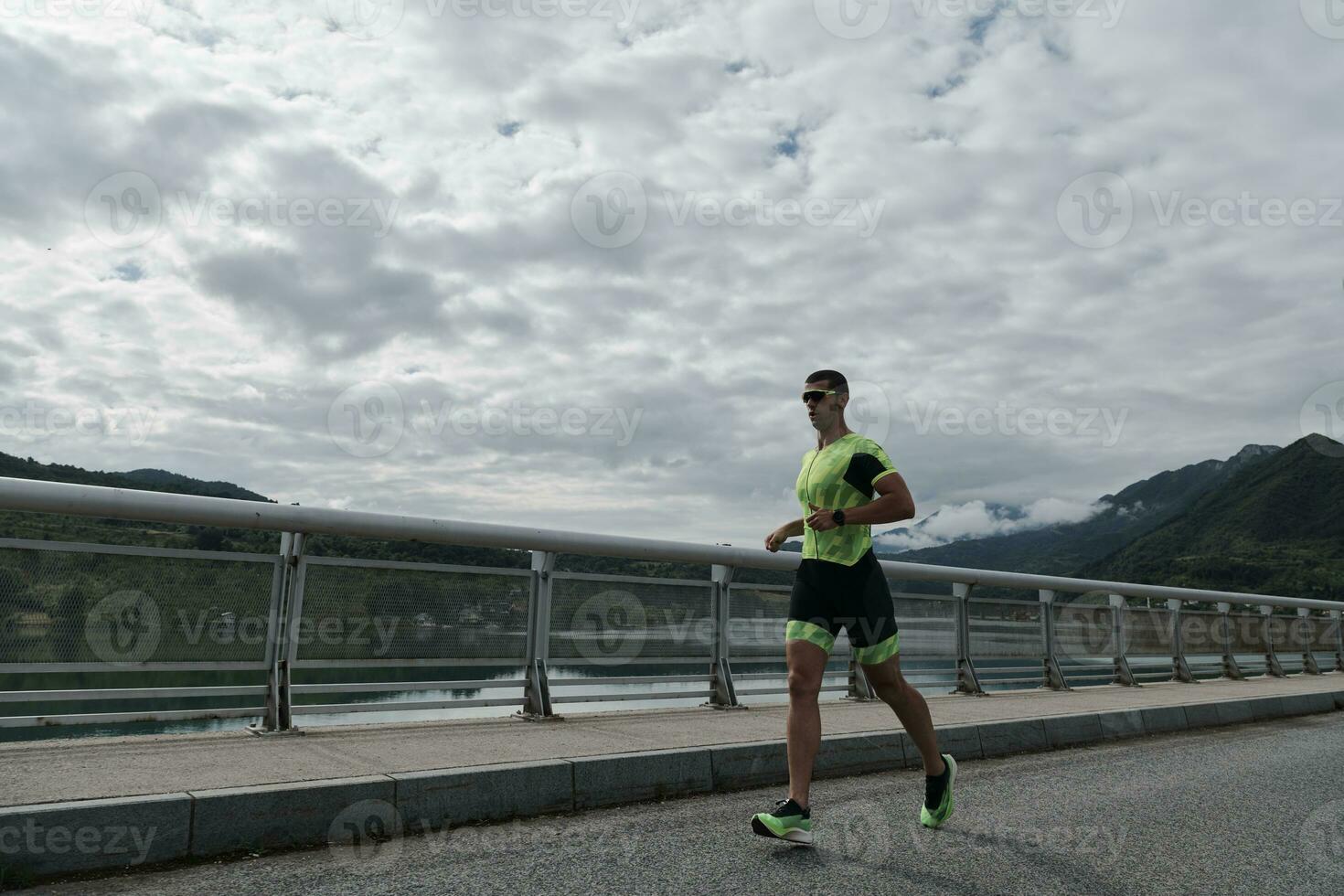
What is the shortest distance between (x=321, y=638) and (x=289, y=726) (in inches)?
19.9

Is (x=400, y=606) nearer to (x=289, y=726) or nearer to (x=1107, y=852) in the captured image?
(x=289, y=726)

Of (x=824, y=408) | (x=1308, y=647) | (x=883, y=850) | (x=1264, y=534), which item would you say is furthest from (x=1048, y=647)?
(x=1264, y=534)

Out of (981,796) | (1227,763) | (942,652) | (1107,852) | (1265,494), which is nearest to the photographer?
(1107,852)

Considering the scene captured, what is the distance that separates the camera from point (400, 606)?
610 cm

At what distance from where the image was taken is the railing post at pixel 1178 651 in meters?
14.6

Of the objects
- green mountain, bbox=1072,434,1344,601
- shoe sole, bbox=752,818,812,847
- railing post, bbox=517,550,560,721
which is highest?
green mountain, bbox=1072,434,1344,601

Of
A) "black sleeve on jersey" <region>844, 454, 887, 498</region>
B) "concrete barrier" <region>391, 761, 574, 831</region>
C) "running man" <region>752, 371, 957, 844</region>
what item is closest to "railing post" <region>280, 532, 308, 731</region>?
"concrete barrier" <region>391, 761, 574, 831</region>

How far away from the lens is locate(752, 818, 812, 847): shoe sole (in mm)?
3963

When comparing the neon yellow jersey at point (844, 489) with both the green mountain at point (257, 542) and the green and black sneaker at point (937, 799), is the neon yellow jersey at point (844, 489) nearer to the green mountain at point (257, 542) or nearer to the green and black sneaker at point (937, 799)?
the green and black sneaker at point (937, 799)

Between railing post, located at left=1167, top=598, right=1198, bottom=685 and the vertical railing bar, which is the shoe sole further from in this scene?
railing post, located at left=1167, top=598, right=1198, bottom=685

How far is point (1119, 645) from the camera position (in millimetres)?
13414

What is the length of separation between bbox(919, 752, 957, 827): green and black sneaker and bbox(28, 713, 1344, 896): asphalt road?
0.26ft

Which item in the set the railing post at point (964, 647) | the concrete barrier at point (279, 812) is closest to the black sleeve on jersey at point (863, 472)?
the concrete barrier at point (279, 812)

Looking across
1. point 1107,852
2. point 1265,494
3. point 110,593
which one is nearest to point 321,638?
point 110,593
